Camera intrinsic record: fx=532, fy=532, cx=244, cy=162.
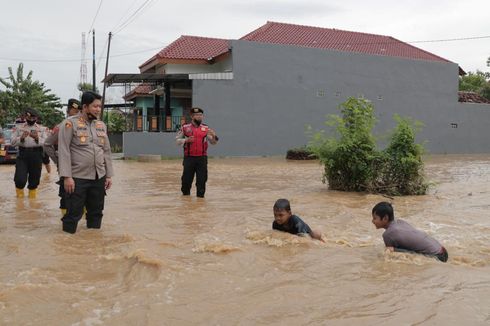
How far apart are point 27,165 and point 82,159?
3648mm

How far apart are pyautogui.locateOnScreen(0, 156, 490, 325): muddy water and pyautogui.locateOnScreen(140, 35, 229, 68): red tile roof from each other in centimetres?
1936

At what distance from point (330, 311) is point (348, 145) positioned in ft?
23.0

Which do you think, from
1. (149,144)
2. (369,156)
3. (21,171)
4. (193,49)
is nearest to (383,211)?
(369,156)

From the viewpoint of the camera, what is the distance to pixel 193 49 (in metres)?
28.0

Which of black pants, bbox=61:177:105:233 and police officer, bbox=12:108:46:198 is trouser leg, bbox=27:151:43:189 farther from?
black pants, bbox=61:177:105:233

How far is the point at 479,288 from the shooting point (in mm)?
4070

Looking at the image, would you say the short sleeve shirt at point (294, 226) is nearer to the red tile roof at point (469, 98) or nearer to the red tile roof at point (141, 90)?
the red tile roof at point (141, 90)

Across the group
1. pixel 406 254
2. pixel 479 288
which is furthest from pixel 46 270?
pixel 479 288

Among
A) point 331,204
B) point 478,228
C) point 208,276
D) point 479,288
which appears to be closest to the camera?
point 479,288

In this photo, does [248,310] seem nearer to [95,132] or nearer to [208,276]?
[208,276]

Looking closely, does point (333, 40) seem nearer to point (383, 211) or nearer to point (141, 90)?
point (141, 90)

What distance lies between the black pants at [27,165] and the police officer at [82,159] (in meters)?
3.44

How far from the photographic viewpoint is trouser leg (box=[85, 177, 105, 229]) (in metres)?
5.98

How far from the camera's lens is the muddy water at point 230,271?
3508 millimetres
